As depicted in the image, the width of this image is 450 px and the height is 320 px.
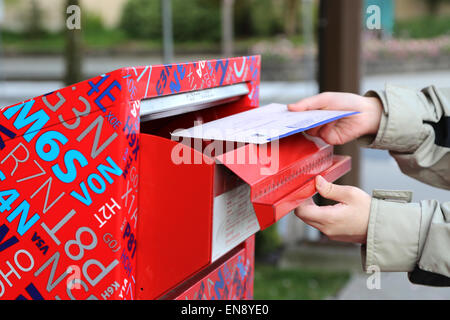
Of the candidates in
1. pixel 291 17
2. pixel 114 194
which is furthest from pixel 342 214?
pixel 291 17

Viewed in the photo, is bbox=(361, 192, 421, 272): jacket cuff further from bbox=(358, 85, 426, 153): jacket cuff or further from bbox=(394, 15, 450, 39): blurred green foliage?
bbox=(394, 15, 450, 39): blurred green foliage

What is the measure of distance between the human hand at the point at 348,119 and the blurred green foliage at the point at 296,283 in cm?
208

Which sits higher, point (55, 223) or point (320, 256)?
point (55, 223)

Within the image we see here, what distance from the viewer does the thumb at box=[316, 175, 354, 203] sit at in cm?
125

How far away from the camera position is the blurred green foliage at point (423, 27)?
7.01 metres

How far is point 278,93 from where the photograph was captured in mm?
9352

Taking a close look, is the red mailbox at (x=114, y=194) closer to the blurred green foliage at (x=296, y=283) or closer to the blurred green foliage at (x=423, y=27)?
the blurred green foliage at (x=296, y=283)

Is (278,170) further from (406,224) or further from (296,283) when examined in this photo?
→ (296,283)

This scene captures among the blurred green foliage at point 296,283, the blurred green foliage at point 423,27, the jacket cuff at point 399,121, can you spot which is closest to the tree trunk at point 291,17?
the blurred green foliage at point 423,27

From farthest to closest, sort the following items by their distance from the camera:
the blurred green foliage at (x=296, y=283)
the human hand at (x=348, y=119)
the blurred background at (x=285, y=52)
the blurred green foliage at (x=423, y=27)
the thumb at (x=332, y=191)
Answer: the blurred green foliage at (x=423, y=27)
the blurred background at (x=285, y=52)
the blurred green foliage at (x=296, y=283)
the human hand at (x=348, y=119)
the thumb at (x=332, y=191)

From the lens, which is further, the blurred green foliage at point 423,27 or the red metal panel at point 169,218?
the blurred green foliage at point 423,27
